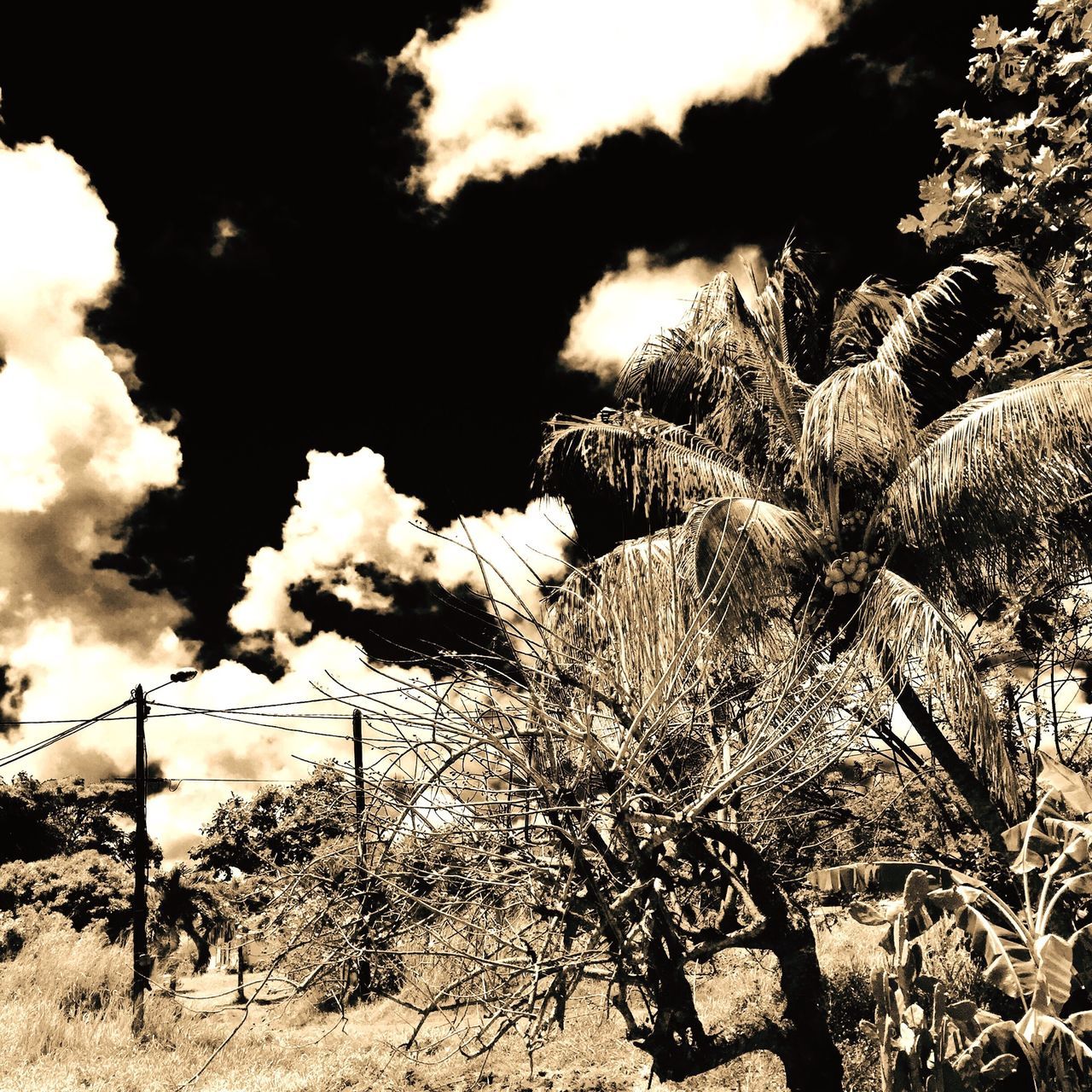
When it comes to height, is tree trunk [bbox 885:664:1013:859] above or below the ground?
above

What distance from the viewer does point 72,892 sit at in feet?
71.2

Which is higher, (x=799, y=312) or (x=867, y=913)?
(x=799, y=312)

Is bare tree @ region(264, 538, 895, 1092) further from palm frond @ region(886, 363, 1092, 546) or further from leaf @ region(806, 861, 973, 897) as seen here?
palm frond @ region(886, 363, 1092, 546)

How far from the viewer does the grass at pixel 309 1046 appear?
8977 mm

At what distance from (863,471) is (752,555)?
2158 millimetres

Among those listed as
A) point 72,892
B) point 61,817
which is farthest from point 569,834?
point 61,817

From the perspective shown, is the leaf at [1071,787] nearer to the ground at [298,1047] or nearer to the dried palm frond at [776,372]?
the ground at [298,1047]

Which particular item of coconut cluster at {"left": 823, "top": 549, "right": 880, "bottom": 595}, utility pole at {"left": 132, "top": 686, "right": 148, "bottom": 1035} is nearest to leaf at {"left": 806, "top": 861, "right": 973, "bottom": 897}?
coconut cluster at {"left": 823, "top": 549, "right": 880, "bottom": 595}

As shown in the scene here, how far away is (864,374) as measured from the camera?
→ 8.35 meters

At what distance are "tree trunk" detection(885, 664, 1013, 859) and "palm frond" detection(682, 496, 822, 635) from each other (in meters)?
1.43

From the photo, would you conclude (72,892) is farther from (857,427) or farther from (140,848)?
(857,427)

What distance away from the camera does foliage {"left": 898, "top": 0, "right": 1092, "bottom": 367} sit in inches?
210

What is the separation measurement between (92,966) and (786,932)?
1503 cm

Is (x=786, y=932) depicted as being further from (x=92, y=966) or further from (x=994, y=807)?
(x=92, y=966)
